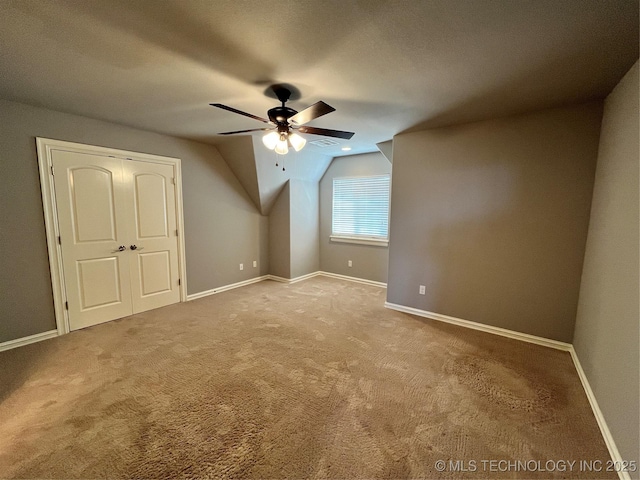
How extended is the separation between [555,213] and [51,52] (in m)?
4.31

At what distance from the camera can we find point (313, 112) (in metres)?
1.94

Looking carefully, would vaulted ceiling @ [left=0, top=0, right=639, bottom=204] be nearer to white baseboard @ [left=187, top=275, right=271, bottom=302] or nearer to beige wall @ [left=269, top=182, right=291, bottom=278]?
beige wall @ [left=269, top=182, right=291, bottom=278]

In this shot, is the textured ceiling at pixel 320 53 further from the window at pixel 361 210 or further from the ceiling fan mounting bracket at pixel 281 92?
the window at pixel 361 210

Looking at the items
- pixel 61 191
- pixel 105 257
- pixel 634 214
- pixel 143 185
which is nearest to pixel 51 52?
pixel 61 191

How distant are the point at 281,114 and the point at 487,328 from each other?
3.23 meters

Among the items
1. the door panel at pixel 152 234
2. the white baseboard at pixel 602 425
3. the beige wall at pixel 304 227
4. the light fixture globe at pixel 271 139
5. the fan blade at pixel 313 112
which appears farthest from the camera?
the beige wall at pixel 304 227

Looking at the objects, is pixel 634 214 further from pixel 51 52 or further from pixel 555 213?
pixel 51 52

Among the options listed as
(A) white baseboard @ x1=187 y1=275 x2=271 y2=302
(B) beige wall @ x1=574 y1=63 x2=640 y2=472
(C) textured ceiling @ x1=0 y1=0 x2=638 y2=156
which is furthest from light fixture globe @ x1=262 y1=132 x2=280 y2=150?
(A) white baseboard @ x1=187 y1=275 x2=271 y2=302

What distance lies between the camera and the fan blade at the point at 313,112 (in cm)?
180

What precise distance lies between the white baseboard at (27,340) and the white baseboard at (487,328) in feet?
13.2

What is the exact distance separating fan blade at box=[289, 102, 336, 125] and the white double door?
253 cm

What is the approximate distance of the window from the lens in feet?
15.7

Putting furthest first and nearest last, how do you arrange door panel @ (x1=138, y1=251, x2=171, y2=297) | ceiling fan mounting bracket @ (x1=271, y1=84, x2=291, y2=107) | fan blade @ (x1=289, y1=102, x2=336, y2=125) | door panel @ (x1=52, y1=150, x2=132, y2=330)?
door panel @ (x1=138, y1=251, x2=171, y2=297) → door panel @ (x1=52, y1=150, x2=132, y2=330) → ceiling fan mounting bracket @ (x1=271, y1=84, x2=291, y2=107) → fan blade @ (x1=289, y1=102, x2=336, y2=125)

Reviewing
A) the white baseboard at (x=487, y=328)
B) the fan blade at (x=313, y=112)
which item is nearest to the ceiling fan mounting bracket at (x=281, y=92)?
the fan blade at (x=313, y=112)
